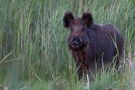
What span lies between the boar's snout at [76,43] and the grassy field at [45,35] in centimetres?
40

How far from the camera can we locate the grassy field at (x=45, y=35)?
7949 millimetres

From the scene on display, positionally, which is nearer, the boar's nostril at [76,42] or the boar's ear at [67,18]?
the boar's nostril at [76,42]

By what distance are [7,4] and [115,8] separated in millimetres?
1923

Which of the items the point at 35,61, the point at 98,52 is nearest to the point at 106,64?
the point at 98,52

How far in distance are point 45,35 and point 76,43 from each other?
1.25 meters

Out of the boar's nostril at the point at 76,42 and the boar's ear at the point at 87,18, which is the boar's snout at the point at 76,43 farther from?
the boar's ear at the point at 87,18

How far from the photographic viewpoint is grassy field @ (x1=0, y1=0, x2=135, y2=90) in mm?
7949

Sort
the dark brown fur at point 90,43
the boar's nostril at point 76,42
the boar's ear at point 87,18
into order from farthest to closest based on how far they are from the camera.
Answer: the boar's ear at point 87,18, the dark brown fur at point 90,43, the boar's nostril at point 76,42

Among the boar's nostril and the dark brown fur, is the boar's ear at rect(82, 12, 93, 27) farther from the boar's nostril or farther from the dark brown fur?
the boar's nostril

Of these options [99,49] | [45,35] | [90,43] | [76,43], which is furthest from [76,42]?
[45,35]

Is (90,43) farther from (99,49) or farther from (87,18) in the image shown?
(87,18)

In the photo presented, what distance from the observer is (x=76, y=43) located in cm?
765

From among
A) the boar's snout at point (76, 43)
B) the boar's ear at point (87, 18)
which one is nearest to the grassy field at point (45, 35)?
the boar's snout at point (76, 43)

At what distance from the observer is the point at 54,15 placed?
29.6ft
